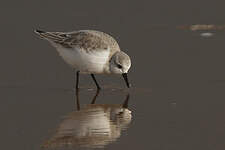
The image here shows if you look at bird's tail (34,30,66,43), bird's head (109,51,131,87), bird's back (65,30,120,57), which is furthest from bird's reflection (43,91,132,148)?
bird's tail (34,30,66,43)

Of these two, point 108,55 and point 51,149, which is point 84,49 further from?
point 51,149

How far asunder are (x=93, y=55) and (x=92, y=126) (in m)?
2.11

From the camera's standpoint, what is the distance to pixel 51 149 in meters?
7.75

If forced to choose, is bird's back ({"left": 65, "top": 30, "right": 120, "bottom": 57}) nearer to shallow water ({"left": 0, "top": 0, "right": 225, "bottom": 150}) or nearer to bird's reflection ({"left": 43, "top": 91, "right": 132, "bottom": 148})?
shallow water ({"left": 0, "top": 0, "right": 225, "bottom": 150})

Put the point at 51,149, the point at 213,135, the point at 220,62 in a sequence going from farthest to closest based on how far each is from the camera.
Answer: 1. the point at 220,62
2. the point at 213,135
3. the point at 51,149

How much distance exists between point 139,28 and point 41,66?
12.0 feet

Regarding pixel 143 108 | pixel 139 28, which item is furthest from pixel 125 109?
pixel 139 28

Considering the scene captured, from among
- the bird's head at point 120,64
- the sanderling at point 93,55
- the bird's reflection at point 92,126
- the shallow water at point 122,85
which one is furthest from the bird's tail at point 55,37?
the bird's reflection at point 92,126

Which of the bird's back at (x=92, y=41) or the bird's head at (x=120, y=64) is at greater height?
the bird's back at (x=92, y=41)

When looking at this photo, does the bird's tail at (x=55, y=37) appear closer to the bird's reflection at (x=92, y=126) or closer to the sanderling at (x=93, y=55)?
the sanderling at (x=93, y=55)

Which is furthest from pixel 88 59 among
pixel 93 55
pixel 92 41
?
pixel 92 41

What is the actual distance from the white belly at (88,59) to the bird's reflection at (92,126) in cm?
72

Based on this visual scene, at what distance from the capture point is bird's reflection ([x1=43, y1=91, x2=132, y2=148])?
807 centimetres

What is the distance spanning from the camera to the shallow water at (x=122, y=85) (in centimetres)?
834
